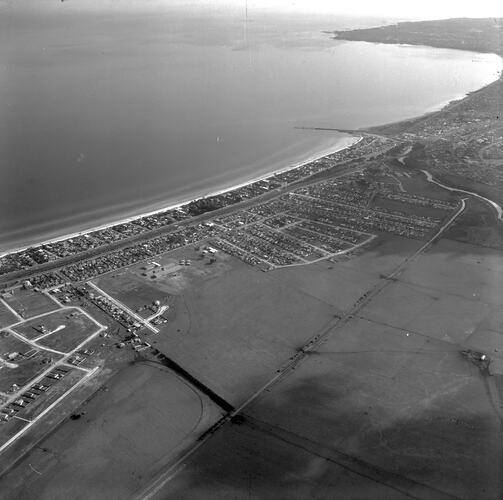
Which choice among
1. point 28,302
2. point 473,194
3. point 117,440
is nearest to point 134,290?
point 28,302

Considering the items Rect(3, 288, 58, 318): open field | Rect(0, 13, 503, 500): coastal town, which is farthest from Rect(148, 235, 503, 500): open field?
Rect(3, 288, 58, 318): open field

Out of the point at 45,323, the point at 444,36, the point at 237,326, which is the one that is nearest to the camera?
the point at 237,326

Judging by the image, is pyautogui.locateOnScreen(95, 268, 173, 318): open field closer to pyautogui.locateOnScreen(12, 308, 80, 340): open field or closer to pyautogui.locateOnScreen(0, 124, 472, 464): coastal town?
pyautogui.locateOnScreen(0, 124, 472, 464): coastal town

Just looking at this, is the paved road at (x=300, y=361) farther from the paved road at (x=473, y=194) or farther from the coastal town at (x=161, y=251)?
the paved road at (x=473, y=194)

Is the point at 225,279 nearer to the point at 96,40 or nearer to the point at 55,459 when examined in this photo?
the point at 55,459

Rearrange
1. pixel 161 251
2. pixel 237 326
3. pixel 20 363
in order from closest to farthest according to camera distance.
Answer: pixel 20 363
pixel 237 326
pixel 161 251

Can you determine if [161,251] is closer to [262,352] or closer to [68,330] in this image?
[68,330]
